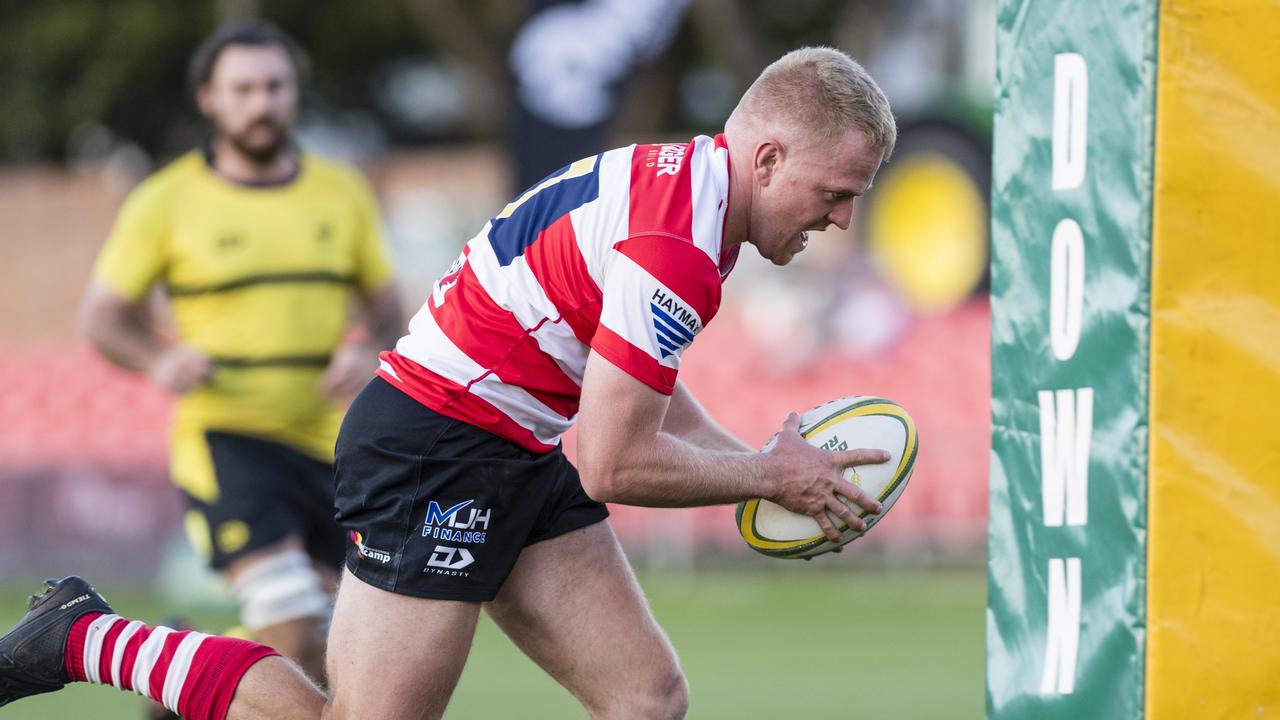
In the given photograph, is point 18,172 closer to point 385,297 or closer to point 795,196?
point 385,297

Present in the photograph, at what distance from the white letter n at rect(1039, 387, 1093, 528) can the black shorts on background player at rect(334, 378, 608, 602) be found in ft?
4.27

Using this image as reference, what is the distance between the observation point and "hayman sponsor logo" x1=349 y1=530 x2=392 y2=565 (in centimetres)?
446

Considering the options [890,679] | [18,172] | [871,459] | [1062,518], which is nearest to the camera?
[1062,518]

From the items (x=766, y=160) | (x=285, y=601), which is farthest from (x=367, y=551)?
(x=285, y=601)

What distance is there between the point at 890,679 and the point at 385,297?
3934 millimetres

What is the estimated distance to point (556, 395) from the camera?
15.0 feet

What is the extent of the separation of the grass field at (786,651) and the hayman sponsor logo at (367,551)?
9.9 inches

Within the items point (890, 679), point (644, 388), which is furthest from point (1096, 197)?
point (890, 679)

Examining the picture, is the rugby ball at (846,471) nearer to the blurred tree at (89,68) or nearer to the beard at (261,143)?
the beard at (261,143)

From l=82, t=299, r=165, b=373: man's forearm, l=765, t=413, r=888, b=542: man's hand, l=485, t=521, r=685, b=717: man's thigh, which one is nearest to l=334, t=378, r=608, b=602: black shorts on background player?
l=485, t=521, r=685, b=717: man's thigh

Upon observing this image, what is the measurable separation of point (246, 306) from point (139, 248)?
46cm

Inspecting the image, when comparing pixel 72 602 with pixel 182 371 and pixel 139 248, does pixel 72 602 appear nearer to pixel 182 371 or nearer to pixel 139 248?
pixel 182 371

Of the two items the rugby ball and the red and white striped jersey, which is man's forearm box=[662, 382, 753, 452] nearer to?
the rugby ball

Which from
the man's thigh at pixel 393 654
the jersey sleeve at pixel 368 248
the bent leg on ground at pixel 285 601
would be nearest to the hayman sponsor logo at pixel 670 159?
the man's thigh at pixel 393 654
